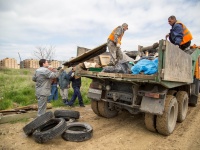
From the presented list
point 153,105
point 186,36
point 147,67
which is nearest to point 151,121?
point 153,105

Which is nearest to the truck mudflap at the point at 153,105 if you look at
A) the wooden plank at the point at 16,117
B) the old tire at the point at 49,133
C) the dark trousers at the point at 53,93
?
the old tire at the point at 49,133

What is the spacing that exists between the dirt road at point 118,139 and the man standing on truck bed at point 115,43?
2135 mm

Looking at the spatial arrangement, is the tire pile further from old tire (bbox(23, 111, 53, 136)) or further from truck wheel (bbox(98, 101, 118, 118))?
truck wheel (bbox(98, 101, 118, 118))

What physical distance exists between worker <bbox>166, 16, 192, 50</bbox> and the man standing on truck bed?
1.61 m

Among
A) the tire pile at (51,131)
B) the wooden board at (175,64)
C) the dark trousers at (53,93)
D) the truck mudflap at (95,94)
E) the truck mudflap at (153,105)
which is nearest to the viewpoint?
the wooden board at (175,64)

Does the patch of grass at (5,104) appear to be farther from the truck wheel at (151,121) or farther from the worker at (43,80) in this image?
the truck wheel at (151,121)

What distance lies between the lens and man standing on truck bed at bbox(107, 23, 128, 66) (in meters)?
6.25

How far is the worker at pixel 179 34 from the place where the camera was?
5.68 meters

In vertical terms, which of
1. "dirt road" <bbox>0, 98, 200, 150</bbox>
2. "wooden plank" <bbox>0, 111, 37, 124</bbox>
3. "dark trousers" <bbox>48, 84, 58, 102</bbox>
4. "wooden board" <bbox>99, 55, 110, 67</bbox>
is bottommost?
"dirt road" <bbox>0, 98, 200, 150</bbox>

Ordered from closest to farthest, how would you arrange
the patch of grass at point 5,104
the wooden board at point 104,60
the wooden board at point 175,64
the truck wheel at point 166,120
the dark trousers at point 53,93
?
the wooden board at point 175,64, the truck wheel at point 166,120, the wooden board at point 104,60, the patch of grass at point 5,104, the dark trousers at point 53,93

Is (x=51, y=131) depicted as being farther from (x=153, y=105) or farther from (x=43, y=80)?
(x=153, y=105)

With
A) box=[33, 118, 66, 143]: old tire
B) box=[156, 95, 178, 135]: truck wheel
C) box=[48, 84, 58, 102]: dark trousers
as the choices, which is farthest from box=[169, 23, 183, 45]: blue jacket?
box=[48, 84, 58, 102]: dark trousers

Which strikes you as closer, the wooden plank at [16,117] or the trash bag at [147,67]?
the trash bag at [147,67]

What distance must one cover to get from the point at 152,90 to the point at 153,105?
34cm
